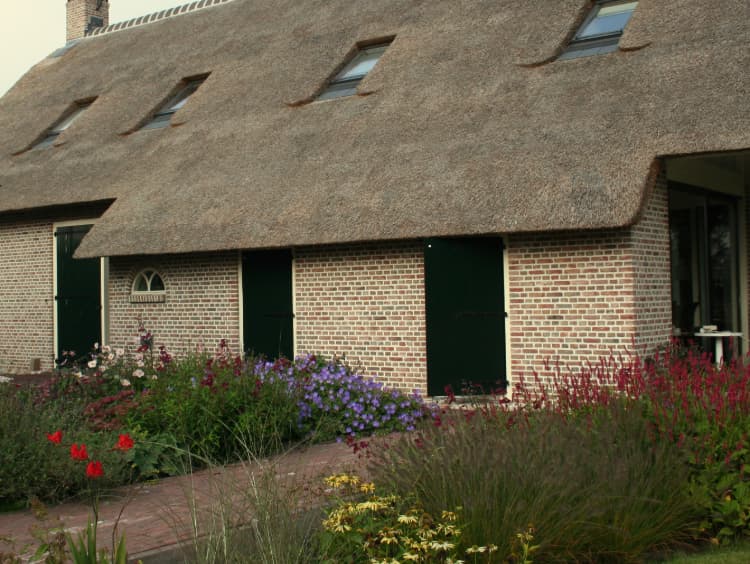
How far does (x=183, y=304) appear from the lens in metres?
12.7

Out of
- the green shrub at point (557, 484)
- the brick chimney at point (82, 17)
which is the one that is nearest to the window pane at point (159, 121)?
the brick chimney at point (82, 17)

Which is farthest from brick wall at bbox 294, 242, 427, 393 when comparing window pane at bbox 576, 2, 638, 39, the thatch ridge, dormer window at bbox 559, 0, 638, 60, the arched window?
the thatch ridge

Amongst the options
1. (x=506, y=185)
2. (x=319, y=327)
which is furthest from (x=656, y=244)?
(x=319, y=327)

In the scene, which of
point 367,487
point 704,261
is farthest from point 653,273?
point 367,487

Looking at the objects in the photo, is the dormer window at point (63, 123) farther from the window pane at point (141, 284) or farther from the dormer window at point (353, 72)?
the dormer window at point (353, 72)

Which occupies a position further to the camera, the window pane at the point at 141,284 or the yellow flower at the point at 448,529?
the window pane at the point at 141,284

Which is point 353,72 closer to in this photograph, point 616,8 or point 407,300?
point 616,8

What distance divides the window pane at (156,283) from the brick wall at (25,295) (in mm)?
2683

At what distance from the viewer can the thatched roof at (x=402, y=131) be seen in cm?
916

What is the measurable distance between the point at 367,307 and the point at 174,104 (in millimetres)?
7097

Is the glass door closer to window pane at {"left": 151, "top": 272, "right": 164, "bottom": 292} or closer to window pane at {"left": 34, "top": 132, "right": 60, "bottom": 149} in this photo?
window pane at {"left": 151, "top": 272, "right": 164, "bottom": 292}

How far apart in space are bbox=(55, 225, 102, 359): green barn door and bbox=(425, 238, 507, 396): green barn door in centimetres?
646

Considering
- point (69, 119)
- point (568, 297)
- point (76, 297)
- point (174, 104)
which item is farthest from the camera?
point (69, 119)

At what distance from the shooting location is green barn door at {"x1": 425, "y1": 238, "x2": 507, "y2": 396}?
995 cm
